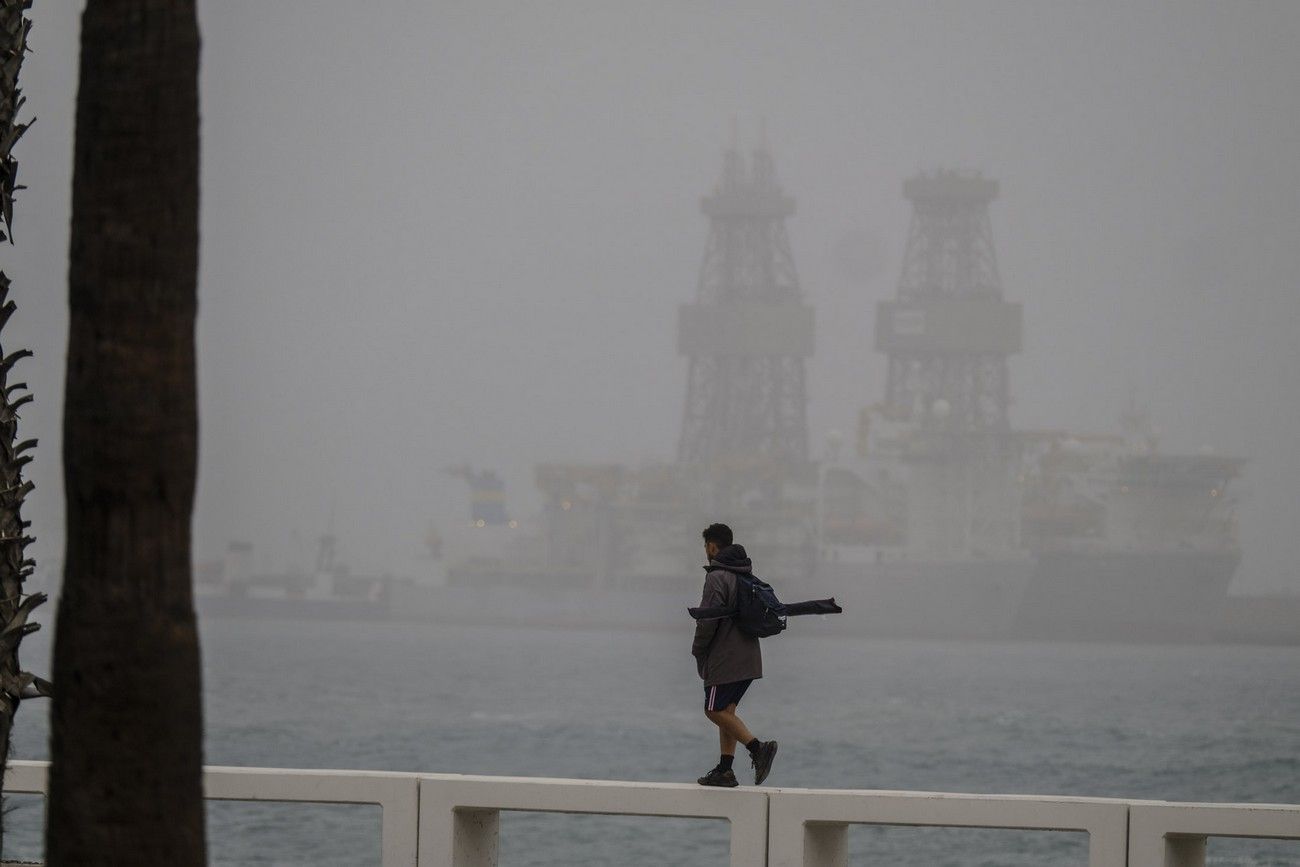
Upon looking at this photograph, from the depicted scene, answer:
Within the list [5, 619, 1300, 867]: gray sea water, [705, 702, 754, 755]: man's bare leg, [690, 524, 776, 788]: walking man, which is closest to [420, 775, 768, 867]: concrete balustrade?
[690, 524, 776, 788]: walking man

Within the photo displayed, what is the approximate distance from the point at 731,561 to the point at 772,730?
42.0 metres

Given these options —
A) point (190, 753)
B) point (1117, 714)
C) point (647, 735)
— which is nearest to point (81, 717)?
point (190, 753)

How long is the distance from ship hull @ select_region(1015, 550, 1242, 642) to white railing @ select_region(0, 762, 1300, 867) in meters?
78.7

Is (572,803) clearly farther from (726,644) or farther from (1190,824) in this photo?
(1190,824)

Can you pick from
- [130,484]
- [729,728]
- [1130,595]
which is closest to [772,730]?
[729,728]

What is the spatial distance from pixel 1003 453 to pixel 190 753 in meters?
94.0

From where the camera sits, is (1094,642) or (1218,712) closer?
(1218,712)

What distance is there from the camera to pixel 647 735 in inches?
1868

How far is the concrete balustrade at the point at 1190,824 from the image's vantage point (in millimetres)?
5520

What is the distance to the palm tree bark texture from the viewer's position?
3203 millimetres

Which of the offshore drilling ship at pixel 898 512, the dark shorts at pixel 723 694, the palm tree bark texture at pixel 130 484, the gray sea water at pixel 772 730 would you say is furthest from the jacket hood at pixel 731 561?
the offshore drilling ship at pixel 898 512

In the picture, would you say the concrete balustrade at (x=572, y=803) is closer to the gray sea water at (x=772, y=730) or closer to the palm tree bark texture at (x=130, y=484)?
the palm tree bark texture at (x=130, y=484)

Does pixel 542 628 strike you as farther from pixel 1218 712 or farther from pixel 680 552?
pixel 1218 712

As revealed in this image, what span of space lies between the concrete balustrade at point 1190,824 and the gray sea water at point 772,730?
10654mm
